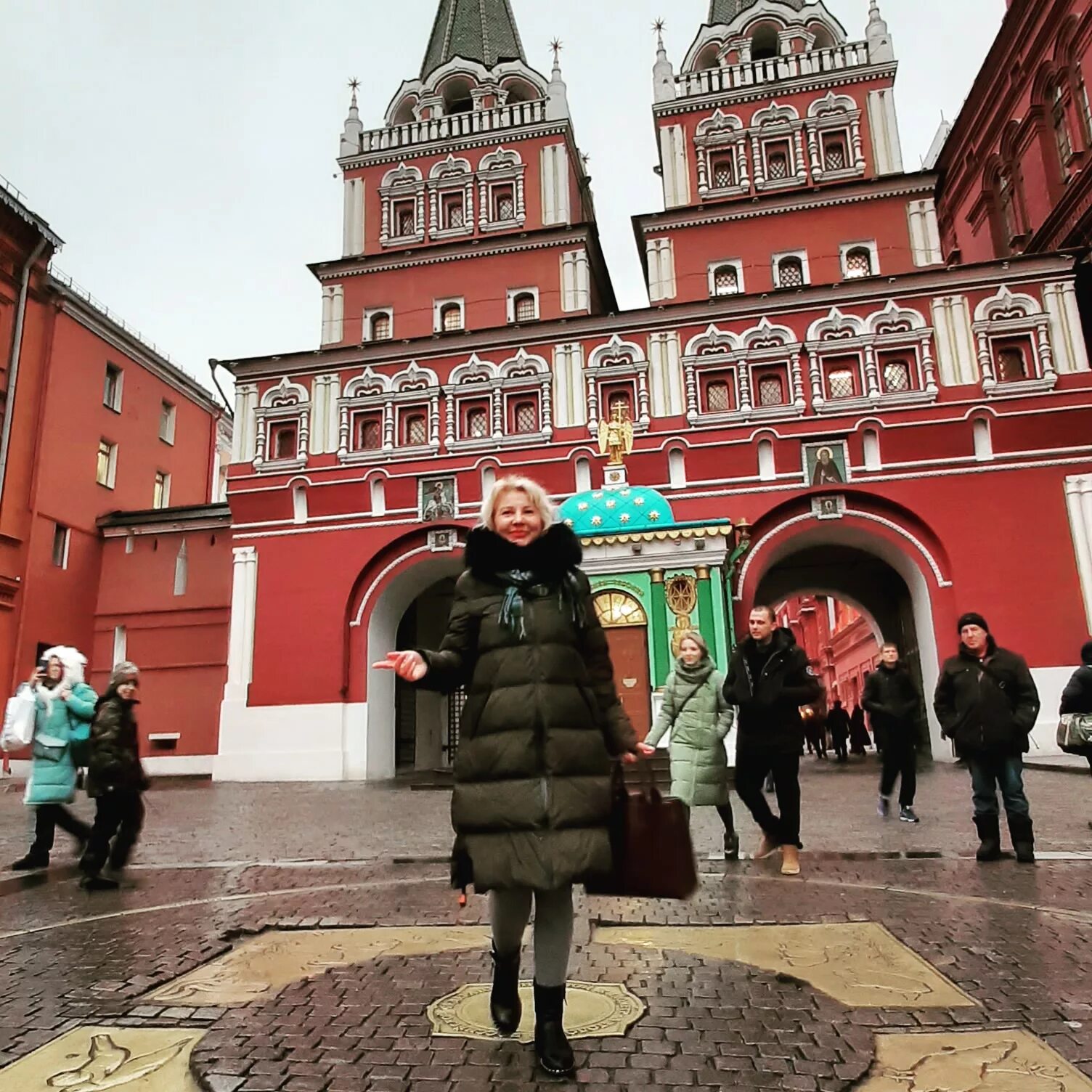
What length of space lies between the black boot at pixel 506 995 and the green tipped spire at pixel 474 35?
2829cm

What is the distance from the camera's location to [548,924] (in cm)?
290

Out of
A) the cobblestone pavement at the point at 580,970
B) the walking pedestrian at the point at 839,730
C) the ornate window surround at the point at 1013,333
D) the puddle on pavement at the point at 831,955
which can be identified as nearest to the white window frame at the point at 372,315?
the ornate window surround at the point at 1013,333

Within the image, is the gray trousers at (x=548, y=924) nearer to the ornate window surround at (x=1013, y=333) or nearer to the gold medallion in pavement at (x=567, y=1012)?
the gold medallion in pavement at (x=567, y=1012)

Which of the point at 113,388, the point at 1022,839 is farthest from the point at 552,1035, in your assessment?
the point at 113,388

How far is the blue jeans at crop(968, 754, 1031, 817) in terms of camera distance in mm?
6348

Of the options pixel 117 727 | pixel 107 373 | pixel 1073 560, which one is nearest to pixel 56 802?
pixel 117 727

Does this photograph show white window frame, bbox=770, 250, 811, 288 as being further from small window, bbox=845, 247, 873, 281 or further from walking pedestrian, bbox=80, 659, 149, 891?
walking pedestrian, bbox=80, 659, 149, 891

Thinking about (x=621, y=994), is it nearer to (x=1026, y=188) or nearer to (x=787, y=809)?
(x=787, y=809)

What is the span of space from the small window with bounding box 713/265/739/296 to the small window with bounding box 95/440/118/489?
17041 millimetres

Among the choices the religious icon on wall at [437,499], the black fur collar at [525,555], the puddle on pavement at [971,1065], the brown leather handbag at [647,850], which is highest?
the religious icon on wall at [437,499]

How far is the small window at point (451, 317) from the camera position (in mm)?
23766

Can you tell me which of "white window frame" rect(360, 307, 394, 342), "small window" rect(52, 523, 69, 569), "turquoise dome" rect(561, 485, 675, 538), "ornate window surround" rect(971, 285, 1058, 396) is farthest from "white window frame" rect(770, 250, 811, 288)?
"small window" rect(52, 523, 69, 569)

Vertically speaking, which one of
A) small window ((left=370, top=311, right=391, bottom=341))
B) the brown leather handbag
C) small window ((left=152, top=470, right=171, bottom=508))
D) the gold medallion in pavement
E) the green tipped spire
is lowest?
the gold medallion in pavement

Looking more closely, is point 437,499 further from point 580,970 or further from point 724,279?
point 580,970
